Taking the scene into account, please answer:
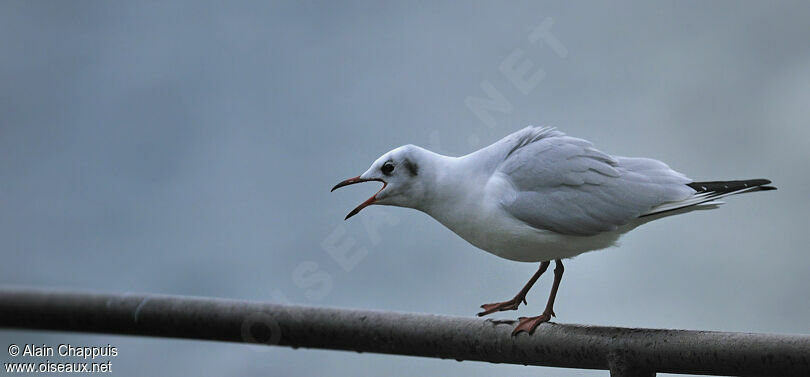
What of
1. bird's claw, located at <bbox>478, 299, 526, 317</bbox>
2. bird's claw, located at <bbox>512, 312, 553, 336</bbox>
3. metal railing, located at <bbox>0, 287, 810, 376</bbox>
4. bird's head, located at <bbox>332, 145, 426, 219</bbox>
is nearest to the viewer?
metal railing, located at <bbox>0, 287, 810, 376</bbox>

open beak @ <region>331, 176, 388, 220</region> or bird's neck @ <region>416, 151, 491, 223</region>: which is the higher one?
bird's neck @ <region>416, 151, 491, 223</region>

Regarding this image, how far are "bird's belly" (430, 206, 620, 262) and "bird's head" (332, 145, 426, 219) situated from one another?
144mm

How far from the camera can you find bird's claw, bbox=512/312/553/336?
68.9 inches

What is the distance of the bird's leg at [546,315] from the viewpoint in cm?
176

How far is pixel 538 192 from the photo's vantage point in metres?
2.04

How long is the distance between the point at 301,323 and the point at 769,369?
822mm

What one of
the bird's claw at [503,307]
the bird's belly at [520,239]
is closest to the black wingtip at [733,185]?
the bird's belly at [520,239]

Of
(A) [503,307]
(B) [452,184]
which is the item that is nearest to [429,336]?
(B) [452,184]

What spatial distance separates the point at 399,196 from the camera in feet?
7.02

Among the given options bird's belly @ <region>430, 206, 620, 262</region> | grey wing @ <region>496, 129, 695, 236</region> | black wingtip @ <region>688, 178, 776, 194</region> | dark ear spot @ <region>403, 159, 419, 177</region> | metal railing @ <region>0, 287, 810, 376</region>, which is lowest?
metal railing @ <region>0, 287, 810, 376</region>

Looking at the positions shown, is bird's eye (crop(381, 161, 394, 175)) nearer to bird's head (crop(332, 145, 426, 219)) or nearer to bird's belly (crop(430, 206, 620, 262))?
bird's head (crop(332, 145, 426, 219))

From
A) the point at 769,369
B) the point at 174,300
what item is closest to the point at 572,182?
the point at 769,369

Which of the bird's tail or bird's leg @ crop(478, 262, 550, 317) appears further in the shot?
bird's leg @ crop(478, 262, 550, 317)

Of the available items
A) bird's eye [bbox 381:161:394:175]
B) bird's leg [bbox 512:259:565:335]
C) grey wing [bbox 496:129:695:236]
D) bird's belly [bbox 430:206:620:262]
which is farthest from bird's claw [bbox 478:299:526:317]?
bird's eye [bbox 381:161:394:175]
